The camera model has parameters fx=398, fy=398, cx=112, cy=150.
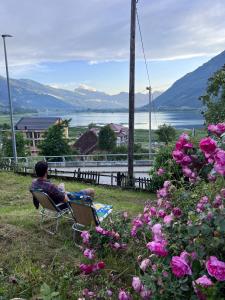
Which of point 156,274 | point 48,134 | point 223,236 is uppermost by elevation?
point 223,236

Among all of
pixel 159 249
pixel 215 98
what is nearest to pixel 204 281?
pixel 159 249

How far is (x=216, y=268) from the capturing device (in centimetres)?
185

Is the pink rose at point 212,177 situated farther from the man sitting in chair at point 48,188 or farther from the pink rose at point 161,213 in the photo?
the man sitting in chair at point 48,188

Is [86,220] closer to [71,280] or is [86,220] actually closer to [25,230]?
[25,230]

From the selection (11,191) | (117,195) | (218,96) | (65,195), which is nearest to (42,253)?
(65,195)

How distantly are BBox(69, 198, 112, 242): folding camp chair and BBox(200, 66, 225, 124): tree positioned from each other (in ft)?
49.5

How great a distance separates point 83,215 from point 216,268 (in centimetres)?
326

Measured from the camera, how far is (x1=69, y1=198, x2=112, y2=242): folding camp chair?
479cm

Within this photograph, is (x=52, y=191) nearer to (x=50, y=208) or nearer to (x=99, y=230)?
(x=50, y=208)

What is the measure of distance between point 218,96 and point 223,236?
20.2 meters

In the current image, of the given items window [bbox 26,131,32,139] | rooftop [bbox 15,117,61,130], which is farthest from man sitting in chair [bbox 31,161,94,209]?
window [bbox 26,131,32,139]

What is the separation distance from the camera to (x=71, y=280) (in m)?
3.58

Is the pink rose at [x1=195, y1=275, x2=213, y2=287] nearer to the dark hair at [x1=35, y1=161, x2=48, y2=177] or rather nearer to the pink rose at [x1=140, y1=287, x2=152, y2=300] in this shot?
the pink rose at [x1=140, y1=287, x2=152, y2=300]

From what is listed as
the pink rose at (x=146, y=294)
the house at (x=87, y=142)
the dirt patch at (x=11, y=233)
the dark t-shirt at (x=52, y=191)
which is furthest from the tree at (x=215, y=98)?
the house at (x=87, y=142)
